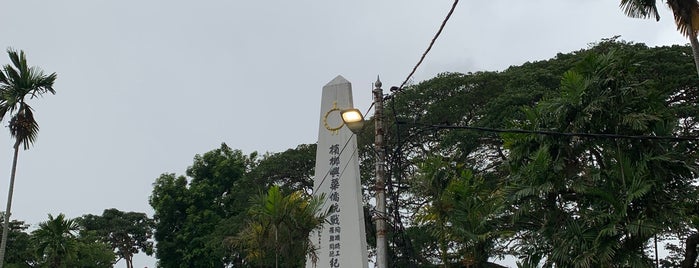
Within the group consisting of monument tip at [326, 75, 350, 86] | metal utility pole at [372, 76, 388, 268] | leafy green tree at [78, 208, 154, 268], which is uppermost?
leafy green tree at [78, 208, 154, 268]

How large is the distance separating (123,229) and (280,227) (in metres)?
34.5

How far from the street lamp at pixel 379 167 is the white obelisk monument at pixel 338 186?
6.11m

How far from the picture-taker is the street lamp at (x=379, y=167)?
7656 millimetres

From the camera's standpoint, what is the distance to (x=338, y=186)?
15883 millimetres

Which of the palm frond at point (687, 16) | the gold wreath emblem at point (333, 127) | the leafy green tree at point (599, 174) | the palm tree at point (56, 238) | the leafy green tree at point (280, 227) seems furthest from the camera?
the palm tree at point (56, 238)

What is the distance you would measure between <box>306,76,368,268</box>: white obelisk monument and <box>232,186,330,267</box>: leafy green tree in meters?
4.04

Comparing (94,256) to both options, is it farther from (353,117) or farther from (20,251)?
(353,117)

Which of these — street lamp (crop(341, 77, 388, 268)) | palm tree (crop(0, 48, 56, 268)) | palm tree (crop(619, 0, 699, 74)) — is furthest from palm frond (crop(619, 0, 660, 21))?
palm tree (crop(0, 48, 56, 268))

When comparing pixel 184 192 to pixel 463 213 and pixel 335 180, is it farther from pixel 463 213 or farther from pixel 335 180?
pixel 463 213

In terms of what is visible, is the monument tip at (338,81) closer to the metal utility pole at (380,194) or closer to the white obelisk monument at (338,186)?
the white obelisk monument at (338,186)

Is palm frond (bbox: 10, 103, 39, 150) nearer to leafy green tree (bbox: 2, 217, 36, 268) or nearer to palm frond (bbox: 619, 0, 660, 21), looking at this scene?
leafy green tree (bbox: 2, 217, 36, 268)

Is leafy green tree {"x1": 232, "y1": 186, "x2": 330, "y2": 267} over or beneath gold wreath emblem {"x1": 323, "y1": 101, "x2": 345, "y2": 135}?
beneath

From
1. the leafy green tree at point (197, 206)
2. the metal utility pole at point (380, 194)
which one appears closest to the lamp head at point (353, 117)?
the metal utility pole at point (380, 194)

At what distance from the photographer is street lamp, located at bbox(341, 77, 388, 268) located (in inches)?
301
